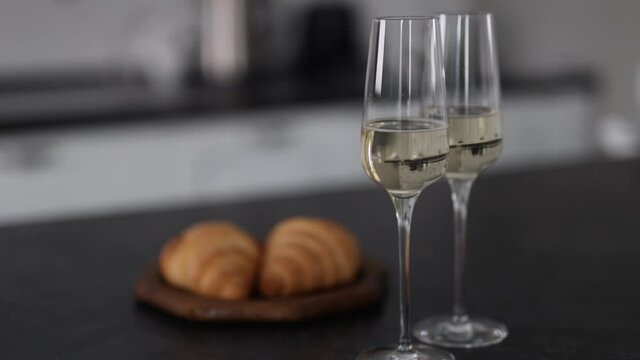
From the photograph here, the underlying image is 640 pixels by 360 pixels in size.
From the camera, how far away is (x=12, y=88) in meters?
3.01

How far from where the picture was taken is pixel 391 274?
3.79 ft

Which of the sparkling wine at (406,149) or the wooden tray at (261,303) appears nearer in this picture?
the sparkling wine at (406,149)

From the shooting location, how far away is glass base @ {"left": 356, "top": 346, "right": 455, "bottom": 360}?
0.90 metres

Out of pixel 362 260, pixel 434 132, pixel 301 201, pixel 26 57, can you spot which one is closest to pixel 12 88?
pixel 26 57

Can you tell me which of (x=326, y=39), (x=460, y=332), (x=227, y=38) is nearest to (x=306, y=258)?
(x=460, y=332)

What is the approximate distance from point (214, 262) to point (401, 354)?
8.8 inches

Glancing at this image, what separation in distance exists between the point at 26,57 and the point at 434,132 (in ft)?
8.26

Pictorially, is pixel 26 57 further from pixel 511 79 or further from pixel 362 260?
pixel 362 260

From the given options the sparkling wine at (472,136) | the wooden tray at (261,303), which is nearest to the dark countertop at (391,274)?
the wooden tray at (261,303)

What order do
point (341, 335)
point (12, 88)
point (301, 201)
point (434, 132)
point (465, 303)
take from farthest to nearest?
point (12, 88), point (301, 201), point (465, 303), point (341, 335), point (434, 132)

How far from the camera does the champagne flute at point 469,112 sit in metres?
0.96

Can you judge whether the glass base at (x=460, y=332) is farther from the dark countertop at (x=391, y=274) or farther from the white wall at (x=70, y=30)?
the white wall at (x=70, y=30)

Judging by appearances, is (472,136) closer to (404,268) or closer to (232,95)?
(404,268)

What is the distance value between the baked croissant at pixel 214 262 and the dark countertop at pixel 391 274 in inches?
1.6
